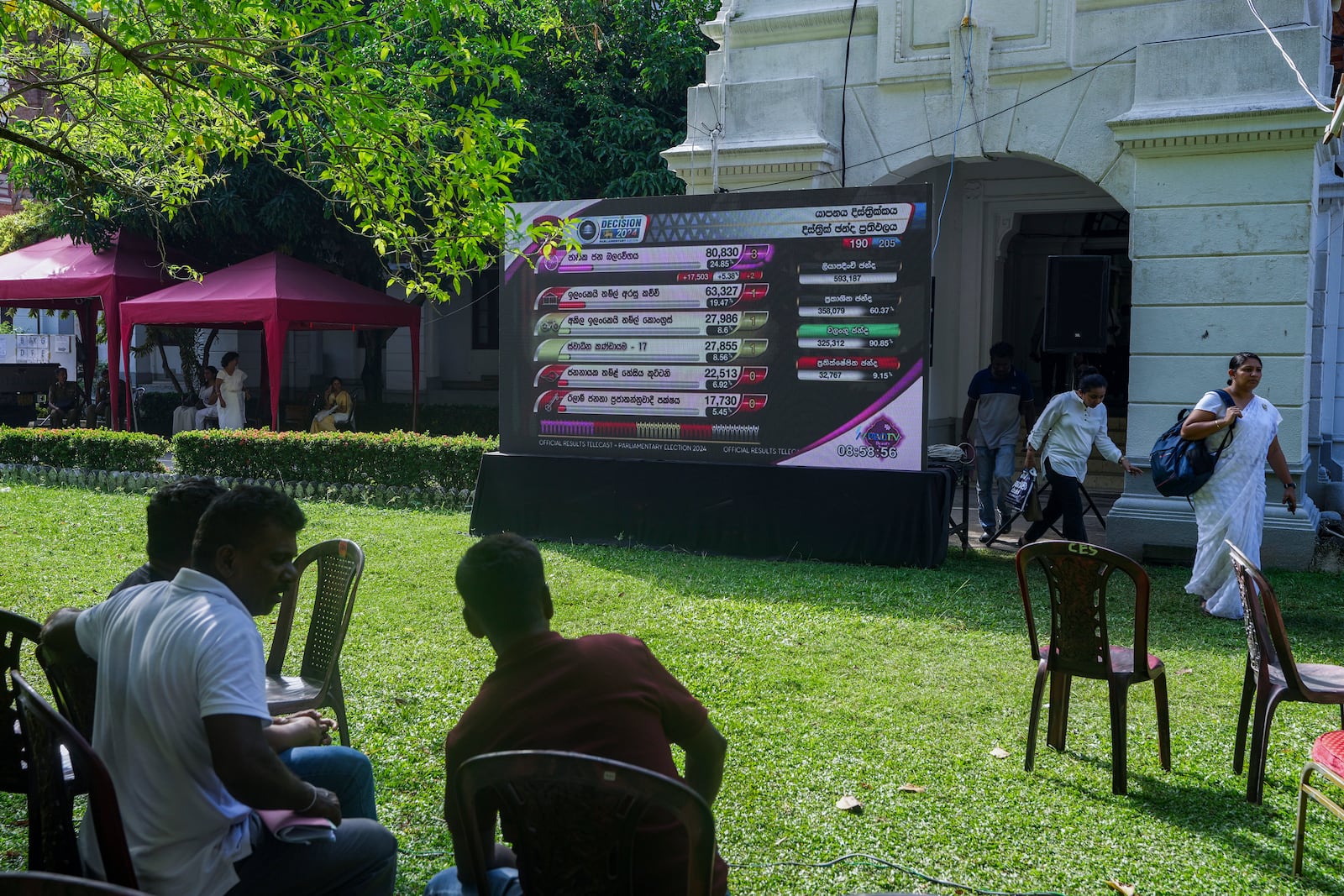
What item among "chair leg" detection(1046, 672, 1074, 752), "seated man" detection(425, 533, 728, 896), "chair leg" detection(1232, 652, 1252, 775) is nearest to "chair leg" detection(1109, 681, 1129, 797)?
"chair leg" detection(1046, 672, 1074, 752)

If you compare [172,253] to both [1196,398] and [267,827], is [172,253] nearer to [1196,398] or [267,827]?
[1196,398]

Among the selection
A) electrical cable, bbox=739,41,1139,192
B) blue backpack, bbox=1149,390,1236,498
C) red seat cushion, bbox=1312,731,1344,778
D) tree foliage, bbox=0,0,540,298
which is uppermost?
electrical cable, bbox=739,41,1139,192

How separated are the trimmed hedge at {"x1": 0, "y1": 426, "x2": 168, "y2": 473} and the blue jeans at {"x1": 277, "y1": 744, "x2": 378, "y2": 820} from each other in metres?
12.6

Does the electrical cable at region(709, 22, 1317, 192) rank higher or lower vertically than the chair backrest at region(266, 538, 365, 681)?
higher

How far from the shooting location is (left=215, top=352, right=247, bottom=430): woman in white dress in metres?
18.0

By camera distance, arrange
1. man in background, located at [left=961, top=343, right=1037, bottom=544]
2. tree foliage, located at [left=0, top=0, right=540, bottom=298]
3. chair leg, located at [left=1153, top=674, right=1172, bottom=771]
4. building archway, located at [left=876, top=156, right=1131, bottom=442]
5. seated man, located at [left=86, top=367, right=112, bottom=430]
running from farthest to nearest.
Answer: seated man, located at [left=86, top=367, right=112, bottom=430], building archway, located at [left=876, top=156, right=1131, bottom=442], man in background, located at [left=961, top=343, right=1037, bottom=544], tree foliage, located at [left=0, top=0, right=540, bottom=298], chair leg, located at [left=1153, top=674, right=1172, bottom=771]

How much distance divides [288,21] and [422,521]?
6345 millimetres

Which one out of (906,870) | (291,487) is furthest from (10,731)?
(291,487)

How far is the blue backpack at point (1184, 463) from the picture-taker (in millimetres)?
7707

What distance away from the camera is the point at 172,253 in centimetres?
2120

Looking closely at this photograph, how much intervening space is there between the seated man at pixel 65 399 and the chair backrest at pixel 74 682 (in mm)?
20646

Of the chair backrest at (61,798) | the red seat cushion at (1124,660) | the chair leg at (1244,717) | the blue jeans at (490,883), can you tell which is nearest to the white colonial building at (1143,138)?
the chair leg at (1244,717)

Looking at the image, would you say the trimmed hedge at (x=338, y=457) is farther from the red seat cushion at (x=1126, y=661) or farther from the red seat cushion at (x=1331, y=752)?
the red seat cushion at (x=1331, y=752)

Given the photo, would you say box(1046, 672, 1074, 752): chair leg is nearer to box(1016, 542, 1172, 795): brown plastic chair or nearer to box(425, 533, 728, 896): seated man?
box(1016, 542, 1172, 795): brown plastic chair
